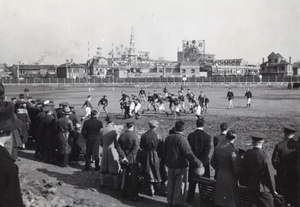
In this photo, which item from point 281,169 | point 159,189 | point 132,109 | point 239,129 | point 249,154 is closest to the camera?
point 249,154

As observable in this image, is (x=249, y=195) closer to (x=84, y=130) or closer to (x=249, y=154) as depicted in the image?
(x=249, y=154)

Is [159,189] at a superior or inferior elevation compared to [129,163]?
inferior

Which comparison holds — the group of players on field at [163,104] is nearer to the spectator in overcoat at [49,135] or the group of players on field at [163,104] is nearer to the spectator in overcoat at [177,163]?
the spectator in overcoat at [49,135]

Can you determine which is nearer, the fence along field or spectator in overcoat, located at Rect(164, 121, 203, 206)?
spectator in overcoat, located at Rect(164, 121, 203, 206)

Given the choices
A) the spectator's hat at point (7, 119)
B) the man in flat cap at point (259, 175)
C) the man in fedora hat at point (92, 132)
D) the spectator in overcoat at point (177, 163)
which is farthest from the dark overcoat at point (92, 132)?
the spectator's hat at point (7, 119)

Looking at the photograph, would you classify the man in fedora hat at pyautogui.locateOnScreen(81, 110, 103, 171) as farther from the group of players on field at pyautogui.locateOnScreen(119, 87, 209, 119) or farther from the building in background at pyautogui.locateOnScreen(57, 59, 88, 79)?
the building in background at pyautogui.locateOnScreen(57, 59, 88, 79)

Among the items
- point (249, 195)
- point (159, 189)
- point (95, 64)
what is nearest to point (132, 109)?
point (159, 189)

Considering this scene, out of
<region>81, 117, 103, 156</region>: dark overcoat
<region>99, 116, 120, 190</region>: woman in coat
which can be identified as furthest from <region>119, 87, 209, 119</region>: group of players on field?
<region>99, 116, 120, 190</region>: woman in coat
